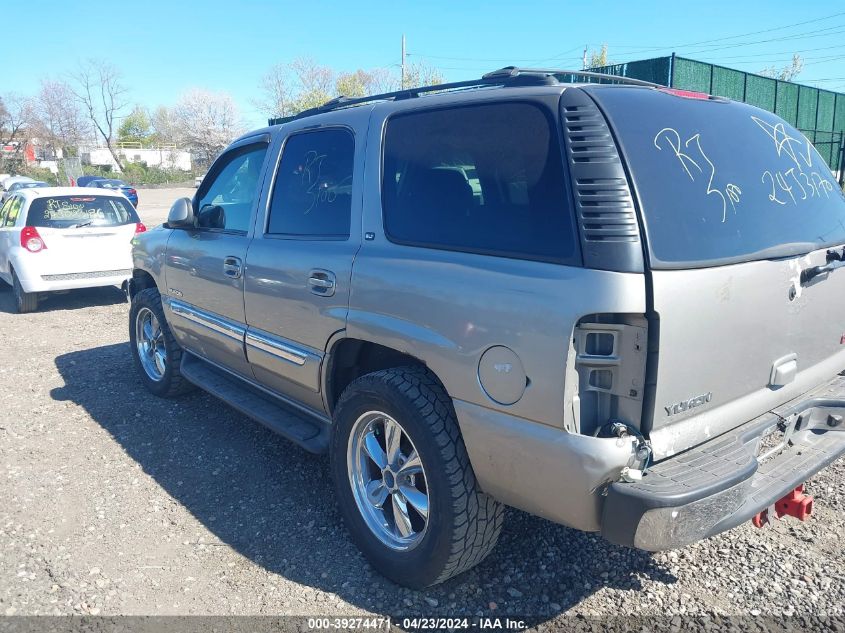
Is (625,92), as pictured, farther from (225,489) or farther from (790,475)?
(225,489)

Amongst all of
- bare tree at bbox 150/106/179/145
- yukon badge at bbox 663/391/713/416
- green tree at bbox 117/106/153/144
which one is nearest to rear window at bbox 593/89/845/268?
yukon badge at bbox 663/391/713/416

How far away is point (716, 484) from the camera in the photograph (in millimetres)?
2100

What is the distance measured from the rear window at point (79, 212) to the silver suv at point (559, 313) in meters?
6.75

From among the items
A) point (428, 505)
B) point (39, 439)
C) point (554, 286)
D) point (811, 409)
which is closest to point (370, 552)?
point (428, 505)

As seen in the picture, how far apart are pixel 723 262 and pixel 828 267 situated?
66 centimetres

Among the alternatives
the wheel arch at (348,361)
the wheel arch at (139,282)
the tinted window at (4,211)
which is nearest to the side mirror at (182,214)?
the wheel arch at (139,282)

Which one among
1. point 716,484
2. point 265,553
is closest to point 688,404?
point 716,484

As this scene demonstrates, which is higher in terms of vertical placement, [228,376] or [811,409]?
[811,409]

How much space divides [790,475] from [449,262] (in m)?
1.57

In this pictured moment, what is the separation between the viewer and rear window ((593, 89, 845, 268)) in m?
2.17

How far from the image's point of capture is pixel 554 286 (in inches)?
84.1

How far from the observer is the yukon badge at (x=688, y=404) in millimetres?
2170

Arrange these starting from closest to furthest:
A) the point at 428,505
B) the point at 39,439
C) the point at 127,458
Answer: the point at 428,505 < the point at 127,458 < the point at 39,439

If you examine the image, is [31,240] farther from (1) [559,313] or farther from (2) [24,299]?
(1) [559,313]
